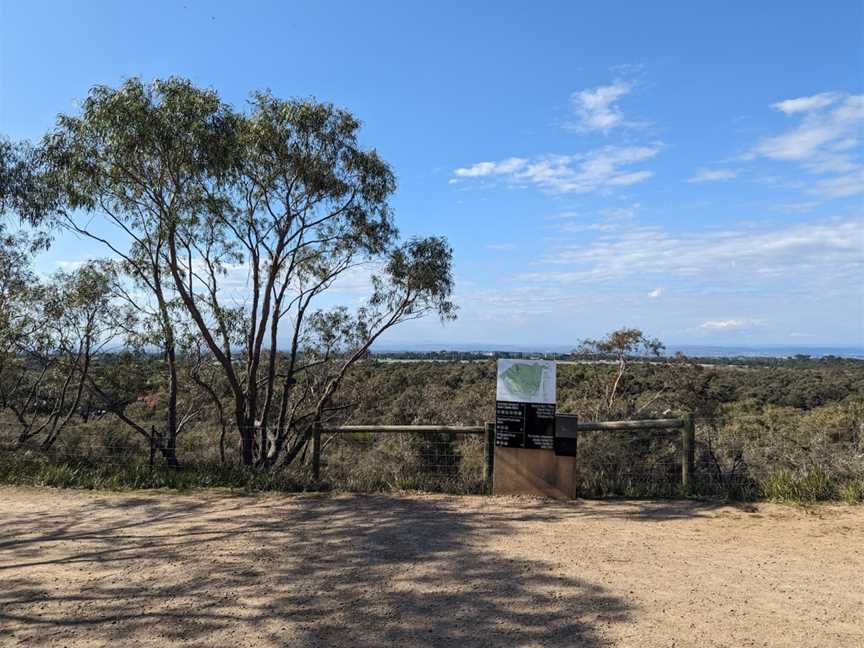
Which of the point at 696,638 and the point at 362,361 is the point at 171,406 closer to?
the point at 362,361

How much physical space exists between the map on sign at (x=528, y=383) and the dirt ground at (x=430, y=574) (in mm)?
1355

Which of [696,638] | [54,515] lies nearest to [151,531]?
[54,515]

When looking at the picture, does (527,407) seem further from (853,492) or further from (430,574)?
(853,492)

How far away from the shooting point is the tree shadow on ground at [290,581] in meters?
4.00

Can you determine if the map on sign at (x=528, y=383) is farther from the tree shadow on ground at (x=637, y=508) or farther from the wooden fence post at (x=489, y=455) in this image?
the tree shadow on ground at (x=637, y=508)

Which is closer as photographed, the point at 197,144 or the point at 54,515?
the point at 54,515

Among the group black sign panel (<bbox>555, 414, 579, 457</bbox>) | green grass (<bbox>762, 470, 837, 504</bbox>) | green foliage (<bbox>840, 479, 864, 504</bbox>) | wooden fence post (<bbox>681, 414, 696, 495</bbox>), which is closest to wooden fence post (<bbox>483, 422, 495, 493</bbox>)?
black sign panel (<bbox>555, 414, 579, 457</bbox>)

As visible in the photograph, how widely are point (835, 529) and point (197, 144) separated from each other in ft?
31.6

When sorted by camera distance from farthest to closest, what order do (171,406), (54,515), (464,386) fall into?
(464,386) < (171,406) < (54,515)

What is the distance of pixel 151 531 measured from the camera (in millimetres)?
6391

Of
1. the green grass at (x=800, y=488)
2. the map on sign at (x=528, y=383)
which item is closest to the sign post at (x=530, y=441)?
the map on sign at (x=528, y=383)

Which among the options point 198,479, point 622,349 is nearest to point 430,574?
point 198,479

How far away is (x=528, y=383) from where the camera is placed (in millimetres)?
8023

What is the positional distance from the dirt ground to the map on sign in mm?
1355
